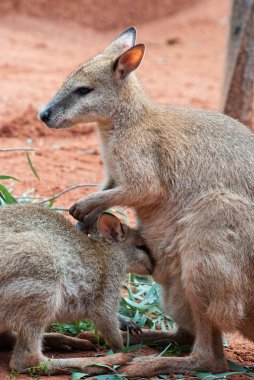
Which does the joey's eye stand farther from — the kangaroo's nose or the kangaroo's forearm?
the kangaroo's forearm

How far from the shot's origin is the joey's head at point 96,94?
5637mm

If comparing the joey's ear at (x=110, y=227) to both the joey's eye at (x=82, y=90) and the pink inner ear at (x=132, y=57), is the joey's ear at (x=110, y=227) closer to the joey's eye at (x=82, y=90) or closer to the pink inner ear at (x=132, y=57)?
the joey's eye at (x=82, y=90)

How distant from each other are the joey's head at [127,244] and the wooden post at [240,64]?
417 cm

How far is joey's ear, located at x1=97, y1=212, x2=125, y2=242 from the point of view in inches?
212

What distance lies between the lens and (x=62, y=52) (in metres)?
15.8

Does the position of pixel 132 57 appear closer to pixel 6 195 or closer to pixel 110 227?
pixel 110 227

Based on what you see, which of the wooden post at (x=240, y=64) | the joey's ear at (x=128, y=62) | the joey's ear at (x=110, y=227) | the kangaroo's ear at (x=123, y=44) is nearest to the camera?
the joey's ear at (x=110, y=227)

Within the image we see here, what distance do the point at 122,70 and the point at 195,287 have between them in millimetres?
1685

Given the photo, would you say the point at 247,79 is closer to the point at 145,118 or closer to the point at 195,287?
the point at 145,118

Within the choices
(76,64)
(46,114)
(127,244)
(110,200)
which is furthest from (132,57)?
(76,64)

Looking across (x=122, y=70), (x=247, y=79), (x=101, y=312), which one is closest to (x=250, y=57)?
(x=247, y=79)

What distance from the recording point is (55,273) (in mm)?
4738

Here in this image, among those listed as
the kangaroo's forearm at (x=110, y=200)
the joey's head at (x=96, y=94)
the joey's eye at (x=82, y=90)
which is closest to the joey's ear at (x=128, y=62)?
the joey's head at (x=96, y=94)

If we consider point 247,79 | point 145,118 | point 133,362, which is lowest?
point 133,362
